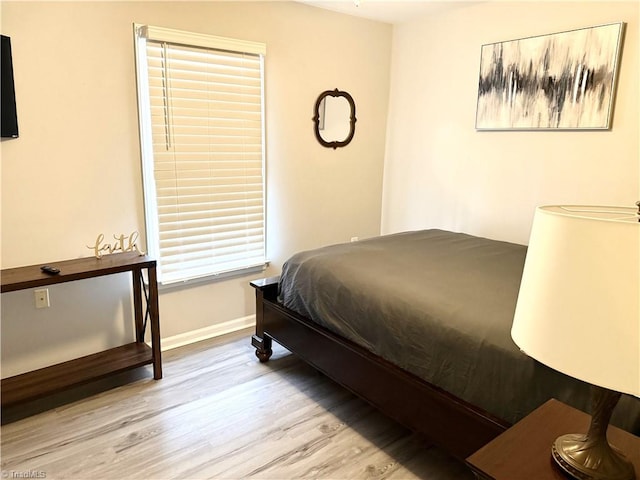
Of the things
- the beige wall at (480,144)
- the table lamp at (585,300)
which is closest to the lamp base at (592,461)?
the table lamp at (585,300)

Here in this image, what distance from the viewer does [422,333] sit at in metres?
1.84

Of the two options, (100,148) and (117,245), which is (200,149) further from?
(117,245)

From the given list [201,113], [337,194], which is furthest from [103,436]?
[337,194]

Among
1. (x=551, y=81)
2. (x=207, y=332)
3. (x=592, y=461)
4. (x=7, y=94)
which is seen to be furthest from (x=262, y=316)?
(x=551, y=81)

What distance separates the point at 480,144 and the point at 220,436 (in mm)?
2761

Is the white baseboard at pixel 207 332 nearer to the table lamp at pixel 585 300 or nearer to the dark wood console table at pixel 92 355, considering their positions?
the dark wood console table at pixel 92 355

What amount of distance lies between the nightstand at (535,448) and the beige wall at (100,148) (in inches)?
91.1

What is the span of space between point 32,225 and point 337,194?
7.42ft

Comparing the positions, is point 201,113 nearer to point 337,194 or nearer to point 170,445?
point 337,194

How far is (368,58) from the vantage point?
376 cm

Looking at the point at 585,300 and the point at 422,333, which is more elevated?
the point at 585,300

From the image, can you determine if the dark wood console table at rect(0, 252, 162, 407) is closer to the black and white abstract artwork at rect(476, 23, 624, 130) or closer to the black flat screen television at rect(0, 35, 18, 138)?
the black flat screen television at rect(0, 35, 18, 138)

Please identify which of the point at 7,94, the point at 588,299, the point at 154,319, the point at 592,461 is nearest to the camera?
the point at 588,299

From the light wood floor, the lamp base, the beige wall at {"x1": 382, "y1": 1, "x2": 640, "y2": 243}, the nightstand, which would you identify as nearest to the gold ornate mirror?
the beige wall at {"x1": 382, "y1": 1, "x2": 640, "y2": 243}
